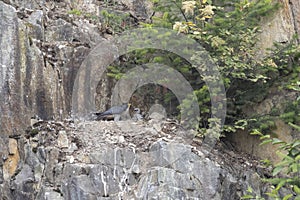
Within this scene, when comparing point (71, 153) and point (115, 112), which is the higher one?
point (115, 112)

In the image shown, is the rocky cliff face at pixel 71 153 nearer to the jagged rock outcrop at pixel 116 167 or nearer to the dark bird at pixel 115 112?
the jagged rock outcrop at pixel 116 167

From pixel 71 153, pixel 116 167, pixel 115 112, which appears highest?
pixel 115 112

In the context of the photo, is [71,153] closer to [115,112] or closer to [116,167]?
[116,167]

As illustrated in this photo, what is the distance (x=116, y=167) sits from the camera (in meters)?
7.88

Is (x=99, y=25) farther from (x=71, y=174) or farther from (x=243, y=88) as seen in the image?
(x=71, y=174)

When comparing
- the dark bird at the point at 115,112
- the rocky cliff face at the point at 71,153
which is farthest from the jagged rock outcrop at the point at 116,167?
the dark bird at the point at 115,112

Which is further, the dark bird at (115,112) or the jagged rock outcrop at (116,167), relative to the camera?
the dark bird at (115,112)

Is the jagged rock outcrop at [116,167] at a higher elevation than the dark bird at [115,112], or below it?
below

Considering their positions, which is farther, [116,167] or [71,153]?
[71,153]

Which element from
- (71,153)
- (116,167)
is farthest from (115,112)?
(116,167)

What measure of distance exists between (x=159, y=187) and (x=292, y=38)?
15.9ft

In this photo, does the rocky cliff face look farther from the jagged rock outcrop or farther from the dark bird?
the dark bird

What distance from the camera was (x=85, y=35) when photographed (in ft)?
35.8

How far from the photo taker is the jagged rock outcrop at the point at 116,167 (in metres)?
7.62
